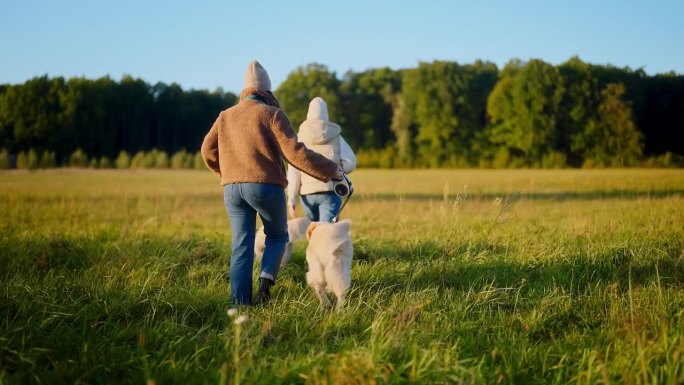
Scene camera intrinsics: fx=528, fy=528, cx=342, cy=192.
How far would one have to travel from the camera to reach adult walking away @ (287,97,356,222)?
678 centimetres

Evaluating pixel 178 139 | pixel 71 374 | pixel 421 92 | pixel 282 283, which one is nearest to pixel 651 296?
pixel 282 283

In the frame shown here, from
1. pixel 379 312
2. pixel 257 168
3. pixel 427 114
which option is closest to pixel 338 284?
pixel 379 312

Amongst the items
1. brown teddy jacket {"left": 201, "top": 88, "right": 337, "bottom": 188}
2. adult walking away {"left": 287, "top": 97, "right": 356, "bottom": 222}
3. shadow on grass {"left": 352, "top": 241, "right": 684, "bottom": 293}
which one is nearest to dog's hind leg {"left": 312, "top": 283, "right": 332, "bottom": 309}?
shadow on grass {"left": 352, "top": 241, "right": 684, "bottom": 293}

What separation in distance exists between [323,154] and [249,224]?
2.08 metres

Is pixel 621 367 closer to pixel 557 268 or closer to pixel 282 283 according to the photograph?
pixel 557 268

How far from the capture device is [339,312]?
4.34 m

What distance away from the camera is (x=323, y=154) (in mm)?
6820

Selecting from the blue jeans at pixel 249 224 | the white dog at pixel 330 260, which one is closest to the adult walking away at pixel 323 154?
the blue jeans at pixel 249 224

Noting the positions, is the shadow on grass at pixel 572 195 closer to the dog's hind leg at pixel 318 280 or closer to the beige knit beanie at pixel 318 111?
the beige knit beanie at pixel 318 111

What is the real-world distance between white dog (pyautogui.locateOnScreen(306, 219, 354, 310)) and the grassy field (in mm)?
190

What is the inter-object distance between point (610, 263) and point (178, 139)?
4237 cm

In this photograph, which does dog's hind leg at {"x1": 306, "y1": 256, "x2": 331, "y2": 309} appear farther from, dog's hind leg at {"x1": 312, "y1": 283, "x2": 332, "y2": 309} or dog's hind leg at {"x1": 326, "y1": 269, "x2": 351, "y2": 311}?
dog's hind leg at {"x1": 326, "y1": 269, "x2": 351, "y2": 311}

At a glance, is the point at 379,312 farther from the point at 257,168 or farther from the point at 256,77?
the point at 256,77

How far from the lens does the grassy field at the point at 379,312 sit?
323 centimetres
